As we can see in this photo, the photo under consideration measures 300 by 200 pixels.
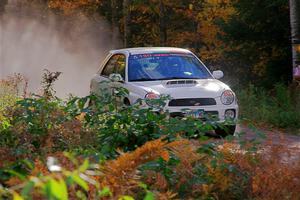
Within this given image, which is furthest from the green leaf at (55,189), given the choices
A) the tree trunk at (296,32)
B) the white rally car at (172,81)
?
the tree trunk at (296,32)

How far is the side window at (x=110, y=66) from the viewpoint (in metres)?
13.9

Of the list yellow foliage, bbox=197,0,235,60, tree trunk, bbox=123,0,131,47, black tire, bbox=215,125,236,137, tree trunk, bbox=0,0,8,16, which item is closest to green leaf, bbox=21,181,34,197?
black tire, bbox=215,125,236,137

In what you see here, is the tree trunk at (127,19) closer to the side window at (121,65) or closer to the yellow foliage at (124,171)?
the side window at (121,65)

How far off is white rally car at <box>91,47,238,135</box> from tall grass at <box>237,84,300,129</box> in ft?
5.34

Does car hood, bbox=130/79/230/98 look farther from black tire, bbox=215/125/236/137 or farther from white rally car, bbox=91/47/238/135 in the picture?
black tire, bbox=215/125/236/137

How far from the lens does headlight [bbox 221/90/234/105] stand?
38.3 feet

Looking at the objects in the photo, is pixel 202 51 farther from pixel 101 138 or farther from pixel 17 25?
pixel 101 138

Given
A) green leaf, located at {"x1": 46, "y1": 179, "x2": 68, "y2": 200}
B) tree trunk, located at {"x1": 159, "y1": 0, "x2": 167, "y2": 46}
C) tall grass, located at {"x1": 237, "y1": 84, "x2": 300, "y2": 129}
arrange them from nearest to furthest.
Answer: green leaf, located at {"x1": 46, "y1": 179, "x2": 68, "y2": 200}
tall grass, located at {"x1": 237, "y1": 84, "x2": 300, "y2": 129}
tree trunk, located at {"x1": 159, "y1": 0, "x2": 167, "y2": 46}

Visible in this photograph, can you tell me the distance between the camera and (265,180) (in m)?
4.12

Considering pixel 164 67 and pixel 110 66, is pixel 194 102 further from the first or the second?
pixel 110 66

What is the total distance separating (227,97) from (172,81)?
1.02 meters

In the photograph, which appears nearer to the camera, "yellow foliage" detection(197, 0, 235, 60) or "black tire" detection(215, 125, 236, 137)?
"black tire" detection(215, 125, 236, 137)

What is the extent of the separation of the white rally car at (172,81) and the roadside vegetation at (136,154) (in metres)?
4.95

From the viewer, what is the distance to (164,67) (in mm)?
12680
